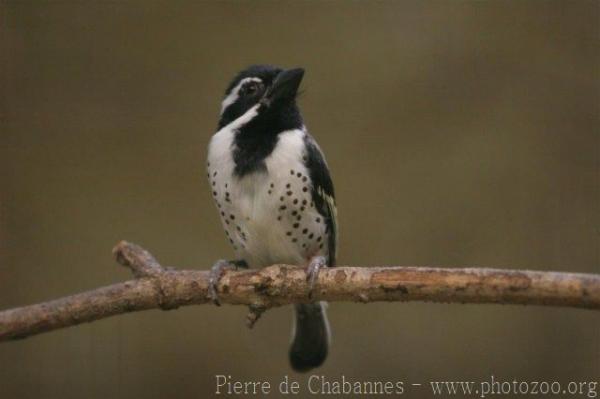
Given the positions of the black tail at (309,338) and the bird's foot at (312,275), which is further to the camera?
the black tail at (309,338)

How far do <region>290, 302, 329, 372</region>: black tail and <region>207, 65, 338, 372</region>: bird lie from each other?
1.70 feet

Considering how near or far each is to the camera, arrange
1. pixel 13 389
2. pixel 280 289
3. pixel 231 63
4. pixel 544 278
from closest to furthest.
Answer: pixel 544 278, pixel 280 289, pixel 13 389, pixel 231 63

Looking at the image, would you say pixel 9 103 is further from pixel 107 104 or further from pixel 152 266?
pixel 152 266

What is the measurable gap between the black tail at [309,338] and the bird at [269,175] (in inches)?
20.4

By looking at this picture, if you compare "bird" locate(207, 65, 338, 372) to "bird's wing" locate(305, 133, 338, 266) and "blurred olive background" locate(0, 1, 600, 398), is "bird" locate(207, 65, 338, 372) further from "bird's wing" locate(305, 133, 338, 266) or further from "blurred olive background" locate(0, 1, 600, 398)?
"blurred olive background" locate(0, 1, 600, 398)

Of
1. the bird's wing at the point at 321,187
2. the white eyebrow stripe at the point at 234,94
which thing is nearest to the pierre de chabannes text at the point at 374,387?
the bird's wing at the point at 321,187

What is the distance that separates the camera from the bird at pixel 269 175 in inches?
132

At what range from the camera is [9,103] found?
209 inches

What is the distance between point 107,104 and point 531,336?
131 inches

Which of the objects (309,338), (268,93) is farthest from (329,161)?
(268,93)

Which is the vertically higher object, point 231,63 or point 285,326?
point 231,63

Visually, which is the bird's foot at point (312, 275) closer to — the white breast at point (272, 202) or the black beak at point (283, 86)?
the white breast at point (272, 202)

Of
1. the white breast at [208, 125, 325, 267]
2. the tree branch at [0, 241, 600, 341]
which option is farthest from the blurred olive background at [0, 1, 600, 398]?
the tree branch at [0, 241, 600, 341]

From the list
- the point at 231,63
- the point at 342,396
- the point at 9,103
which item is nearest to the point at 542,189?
the point at 342,396
